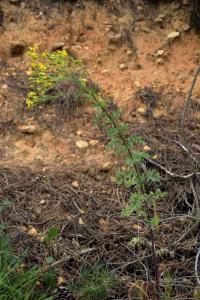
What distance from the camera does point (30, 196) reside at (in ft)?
10.7

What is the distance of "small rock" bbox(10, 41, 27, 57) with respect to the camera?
4359mm

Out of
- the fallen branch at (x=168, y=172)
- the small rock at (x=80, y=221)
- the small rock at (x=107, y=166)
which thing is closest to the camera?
the small rock at (x=80, y=221)

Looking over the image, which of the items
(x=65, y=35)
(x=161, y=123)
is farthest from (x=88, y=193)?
(x=65, y=35)

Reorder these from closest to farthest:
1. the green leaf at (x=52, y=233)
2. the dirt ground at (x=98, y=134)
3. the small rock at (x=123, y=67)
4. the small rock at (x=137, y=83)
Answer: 1. the green leaf at (x=52, y=233)
2. the dirt ground at (x=98, y=134)
3. the small rock at (x=137, y=83)
4. the small rock at (x=123, y=67)

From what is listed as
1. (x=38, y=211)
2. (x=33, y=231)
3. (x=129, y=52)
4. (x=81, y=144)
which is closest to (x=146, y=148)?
(x=81, y=144)

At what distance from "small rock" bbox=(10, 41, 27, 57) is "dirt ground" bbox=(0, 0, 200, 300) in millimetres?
28

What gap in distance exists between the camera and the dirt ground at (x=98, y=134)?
2984mm

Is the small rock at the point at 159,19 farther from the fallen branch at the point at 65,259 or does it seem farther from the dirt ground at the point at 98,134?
the fallen branch at the point at 65,259

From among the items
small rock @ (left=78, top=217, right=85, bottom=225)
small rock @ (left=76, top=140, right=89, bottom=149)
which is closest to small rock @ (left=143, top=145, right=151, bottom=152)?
small rock @ (left=76, top=140, right=89, bottom=149)

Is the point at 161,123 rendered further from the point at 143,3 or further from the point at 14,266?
the point at 14,266

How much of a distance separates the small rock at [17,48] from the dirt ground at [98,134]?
0.09ft

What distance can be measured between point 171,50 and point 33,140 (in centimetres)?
143

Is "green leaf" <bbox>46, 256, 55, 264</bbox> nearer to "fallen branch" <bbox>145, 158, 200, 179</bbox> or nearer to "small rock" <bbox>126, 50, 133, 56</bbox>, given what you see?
"fallen branch" <bbox>145, 158, 200, 179</bbox>

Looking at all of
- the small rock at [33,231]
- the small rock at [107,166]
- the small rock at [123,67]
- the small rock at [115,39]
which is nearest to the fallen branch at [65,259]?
the small rock at [33,231]
